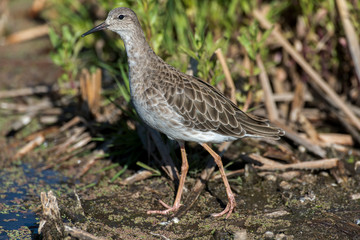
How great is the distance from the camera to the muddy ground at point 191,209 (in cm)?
528

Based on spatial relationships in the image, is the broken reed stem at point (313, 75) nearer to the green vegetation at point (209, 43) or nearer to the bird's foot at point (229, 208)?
the green vegetation at point (209, 43)

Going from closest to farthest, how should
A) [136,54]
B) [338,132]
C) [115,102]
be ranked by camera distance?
[136,54] < [115,102] < [338,132]

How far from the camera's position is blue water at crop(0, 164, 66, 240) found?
5383mm

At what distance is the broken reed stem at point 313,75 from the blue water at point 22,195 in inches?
164

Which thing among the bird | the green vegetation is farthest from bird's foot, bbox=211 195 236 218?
the green vegetation

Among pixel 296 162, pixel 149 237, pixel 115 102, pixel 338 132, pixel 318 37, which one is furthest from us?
pixel 318 37

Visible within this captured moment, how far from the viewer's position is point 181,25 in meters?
8.21

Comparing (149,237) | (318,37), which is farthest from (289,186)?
(318,37)

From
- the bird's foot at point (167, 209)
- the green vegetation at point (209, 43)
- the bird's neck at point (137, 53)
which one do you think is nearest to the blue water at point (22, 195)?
the green vegetation at point (209, 43)

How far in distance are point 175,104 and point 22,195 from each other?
2.38 meters

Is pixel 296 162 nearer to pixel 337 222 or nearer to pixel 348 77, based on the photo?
pixel 337 222

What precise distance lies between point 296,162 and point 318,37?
9.42ft

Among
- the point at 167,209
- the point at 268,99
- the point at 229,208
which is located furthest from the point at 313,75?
the point at 167,209

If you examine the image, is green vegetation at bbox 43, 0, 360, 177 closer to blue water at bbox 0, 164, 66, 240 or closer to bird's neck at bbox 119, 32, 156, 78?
bird's neck at bbox 119, 32, 156, 78
